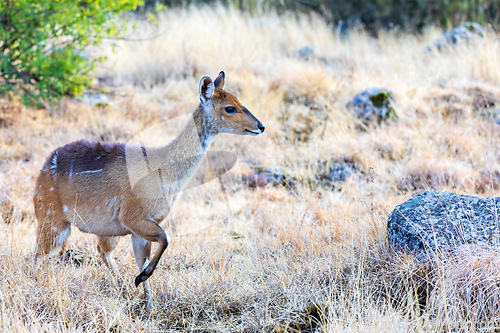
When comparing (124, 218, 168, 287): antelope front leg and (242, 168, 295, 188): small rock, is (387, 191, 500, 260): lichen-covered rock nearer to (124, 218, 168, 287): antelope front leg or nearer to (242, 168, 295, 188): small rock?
(124, 218, 168, 287): antelope front leg

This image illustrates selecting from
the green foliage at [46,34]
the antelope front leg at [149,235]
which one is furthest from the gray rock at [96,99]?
the antelope front leg at [149,235]

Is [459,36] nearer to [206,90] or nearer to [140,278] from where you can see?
[206,90]

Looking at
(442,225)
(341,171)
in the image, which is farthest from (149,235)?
(341,171)

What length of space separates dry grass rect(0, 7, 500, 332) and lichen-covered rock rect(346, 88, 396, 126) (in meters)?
0.26

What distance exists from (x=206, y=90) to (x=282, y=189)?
2885mm

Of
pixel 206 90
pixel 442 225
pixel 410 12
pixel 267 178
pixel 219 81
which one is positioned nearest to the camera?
pixel 442 225

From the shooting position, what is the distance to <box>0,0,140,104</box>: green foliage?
766 centimetres

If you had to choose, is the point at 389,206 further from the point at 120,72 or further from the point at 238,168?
the point at 120,72

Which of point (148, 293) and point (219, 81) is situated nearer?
point (148, 293)

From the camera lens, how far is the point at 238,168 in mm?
8016

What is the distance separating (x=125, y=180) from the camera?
179 inches

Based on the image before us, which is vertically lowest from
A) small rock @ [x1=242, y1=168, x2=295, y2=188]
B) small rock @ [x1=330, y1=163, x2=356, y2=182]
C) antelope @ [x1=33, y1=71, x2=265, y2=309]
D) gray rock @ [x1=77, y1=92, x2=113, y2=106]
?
small rock @ [x1=330, y1=163, x2=356, y2=182]

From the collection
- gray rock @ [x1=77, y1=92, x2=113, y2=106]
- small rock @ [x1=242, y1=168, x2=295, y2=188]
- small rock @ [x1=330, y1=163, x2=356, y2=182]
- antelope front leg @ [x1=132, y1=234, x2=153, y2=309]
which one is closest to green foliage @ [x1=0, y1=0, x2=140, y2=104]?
gray rock @ [x1=77, y1=92, x2=113, y2=106]

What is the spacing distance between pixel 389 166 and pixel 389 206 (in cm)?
225
